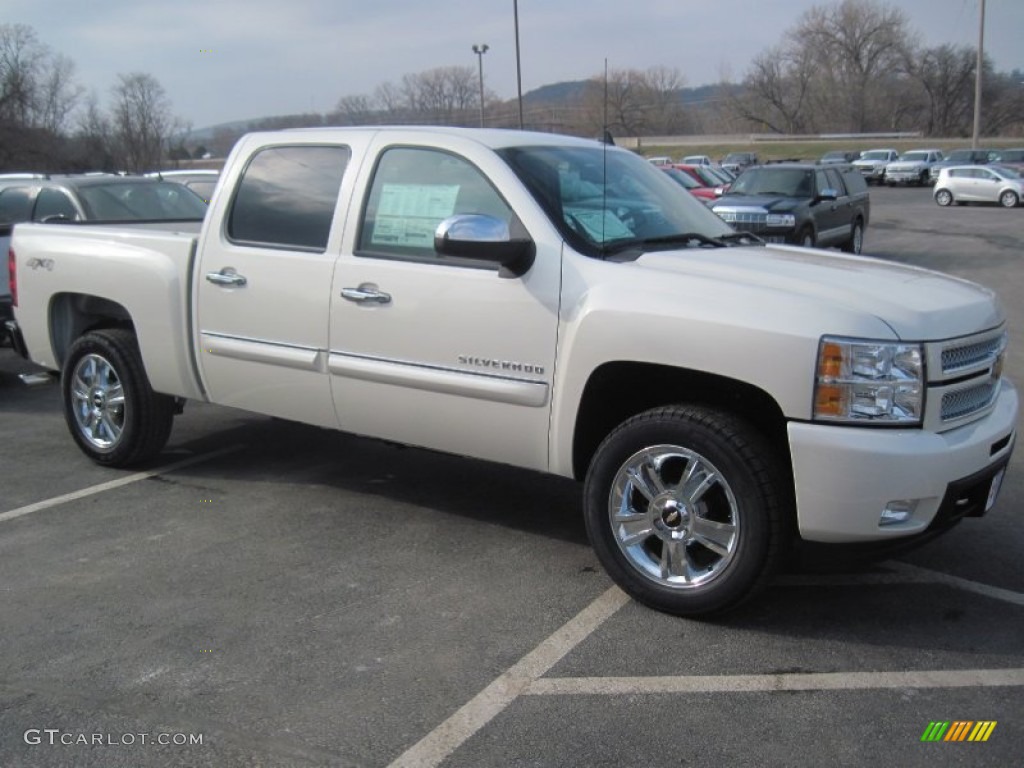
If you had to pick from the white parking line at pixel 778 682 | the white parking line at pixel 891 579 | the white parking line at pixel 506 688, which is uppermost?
the white parking line at pixel 506 688

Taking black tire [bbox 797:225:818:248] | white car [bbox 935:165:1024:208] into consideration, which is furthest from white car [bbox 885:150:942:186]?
black tire [bbox 797:225:818:248]

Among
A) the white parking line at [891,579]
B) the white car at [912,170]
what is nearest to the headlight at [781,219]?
the white parking line at [891,579]

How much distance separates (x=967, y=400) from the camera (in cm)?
373

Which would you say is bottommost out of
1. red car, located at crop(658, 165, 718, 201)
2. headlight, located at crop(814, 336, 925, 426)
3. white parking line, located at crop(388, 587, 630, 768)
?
white parking line, located at crop(388, 587, 630, 768)

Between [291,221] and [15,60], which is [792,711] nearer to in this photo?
[291,221]

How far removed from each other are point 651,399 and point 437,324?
100cm

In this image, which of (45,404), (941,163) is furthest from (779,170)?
(941,163)

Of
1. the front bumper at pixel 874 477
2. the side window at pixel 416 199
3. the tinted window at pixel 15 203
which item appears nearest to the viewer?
the front bumper at pixel 874 477

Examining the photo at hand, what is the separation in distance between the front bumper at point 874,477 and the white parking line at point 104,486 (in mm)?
4001

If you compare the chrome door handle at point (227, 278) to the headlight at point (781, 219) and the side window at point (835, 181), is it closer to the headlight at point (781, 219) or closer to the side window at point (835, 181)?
the headlight at point (781, 219)

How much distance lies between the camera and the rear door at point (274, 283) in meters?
4.78

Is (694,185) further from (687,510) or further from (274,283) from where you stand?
(687,510)

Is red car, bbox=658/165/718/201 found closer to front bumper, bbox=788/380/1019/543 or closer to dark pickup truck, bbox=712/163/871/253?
dark pickup truck, bbox=712/163/871/253

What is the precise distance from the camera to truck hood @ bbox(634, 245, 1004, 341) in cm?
354
